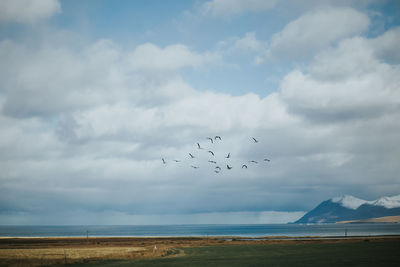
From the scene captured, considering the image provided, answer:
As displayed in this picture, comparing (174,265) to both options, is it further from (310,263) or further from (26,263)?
(26,263)

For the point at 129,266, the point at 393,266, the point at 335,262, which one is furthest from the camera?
the point at 129,266

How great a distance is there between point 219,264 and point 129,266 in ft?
38.8

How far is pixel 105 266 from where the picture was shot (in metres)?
47.0

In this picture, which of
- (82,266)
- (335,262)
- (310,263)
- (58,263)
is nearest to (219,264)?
(310,263)

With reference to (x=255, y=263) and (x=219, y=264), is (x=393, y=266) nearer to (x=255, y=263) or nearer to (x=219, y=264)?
(x=255, y=263)

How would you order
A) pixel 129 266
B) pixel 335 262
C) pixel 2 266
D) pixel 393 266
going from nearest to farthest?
pixel 393 266, pixel 335 262, pixel 129 266, pixel 2 266

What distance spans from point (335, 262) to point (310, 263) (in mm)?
3038

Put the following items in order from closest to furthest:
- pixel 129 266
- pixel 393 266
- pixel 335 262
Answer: pixel 393 266, pixel 335 262, pixel 129 266

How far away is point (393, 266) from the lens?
125 ft

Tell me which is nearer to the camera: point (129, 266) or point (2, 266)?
point (129, 266)

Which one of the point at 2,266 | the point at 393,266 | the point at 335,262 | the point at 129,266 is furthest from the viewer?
the point at 2,266

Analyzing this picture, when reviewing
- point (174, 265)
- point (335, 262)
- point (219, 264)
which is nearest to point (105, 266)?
point (174, 265)

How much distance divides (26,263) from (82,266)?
42.2 ft

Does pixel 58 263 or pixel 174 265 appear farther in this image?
pixel 58 263
